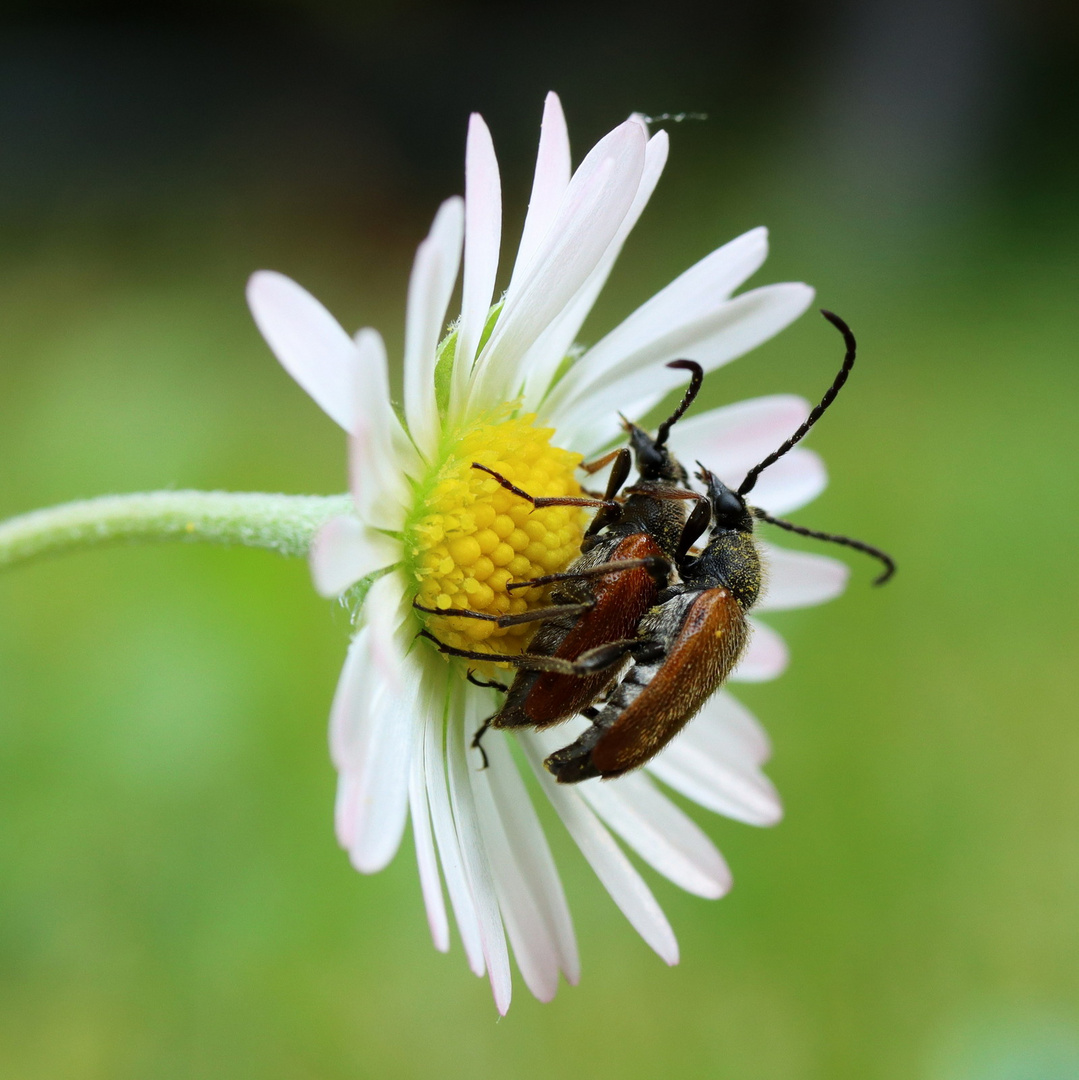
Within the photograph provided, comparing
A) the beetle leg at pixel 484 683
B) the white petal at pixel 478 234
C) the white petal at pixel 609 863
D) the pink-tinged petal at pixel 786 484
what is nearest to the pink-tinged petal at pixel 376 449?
the white petal at pixel 478 234

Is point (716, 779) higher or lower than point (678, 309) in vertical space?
lower

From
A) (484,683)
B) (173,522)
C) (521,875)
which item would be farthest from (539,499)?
(521,875)

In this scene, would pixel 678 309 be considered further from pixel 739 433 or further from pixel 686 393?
pixel 739 433

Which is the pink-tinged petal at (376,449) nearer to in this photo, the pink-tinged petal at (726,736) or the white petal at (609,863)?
the white petal at (609,863)

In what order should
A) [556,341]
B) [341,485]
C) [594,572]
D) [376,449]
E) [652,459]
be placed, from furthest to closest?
[341,485] → [556,341] → [652,459] → [594,572] → [376,449]

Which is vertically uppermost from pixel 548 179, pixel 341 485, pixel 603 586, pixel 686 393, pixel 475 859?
pixel 341 485

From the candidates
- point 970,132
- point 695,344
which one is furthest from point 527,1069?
point 970,132
